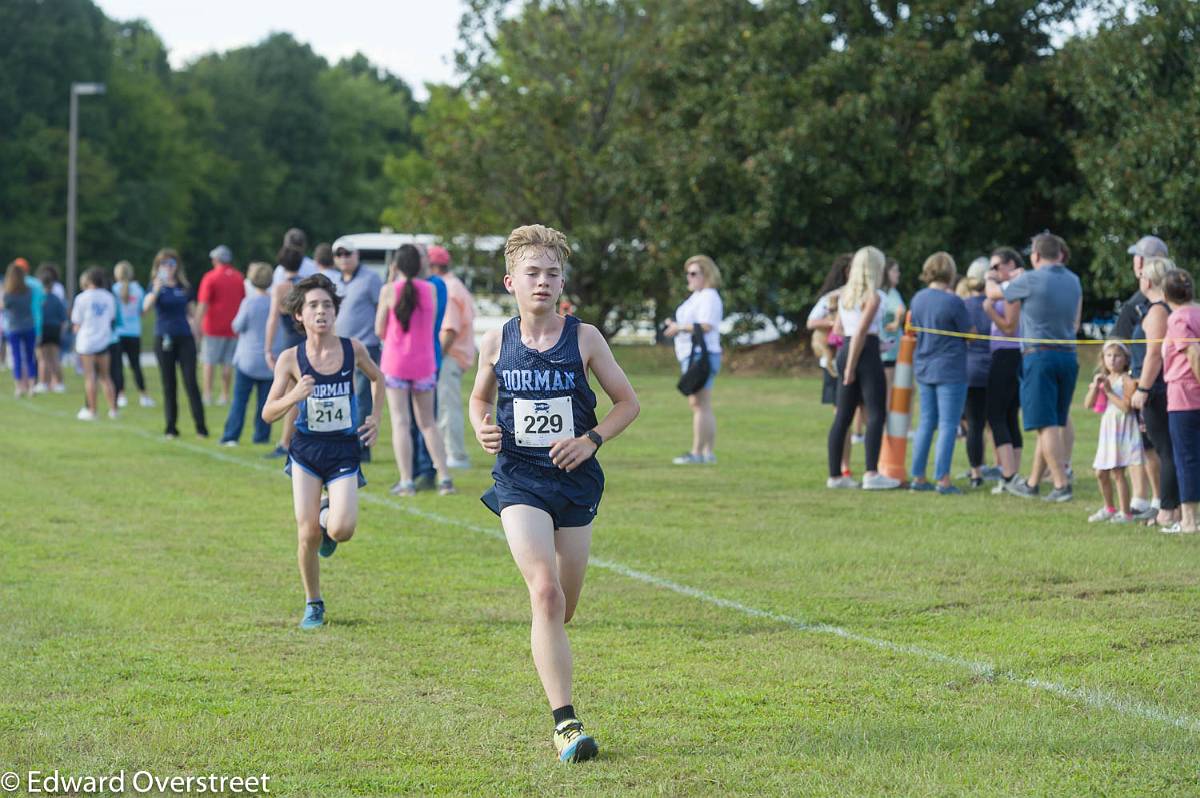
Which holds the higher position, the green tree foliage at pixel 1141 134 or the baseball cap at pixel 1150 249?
the green tree foliage at pixel 1141 134

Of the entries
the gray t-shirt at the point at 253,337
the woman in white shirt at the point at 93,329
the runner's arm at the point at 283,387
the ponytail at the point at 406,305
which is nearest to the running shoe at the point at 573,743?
the runner's arm at the point at 283,387

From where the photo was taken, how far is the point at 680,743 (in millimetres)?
5777

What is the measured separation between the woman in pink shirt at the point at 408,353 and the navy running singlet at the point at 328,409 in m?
4.40

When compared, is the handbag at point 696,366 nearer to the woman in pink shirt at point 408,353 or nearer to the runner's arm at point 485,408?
the woman in pink shirt at point 408,353

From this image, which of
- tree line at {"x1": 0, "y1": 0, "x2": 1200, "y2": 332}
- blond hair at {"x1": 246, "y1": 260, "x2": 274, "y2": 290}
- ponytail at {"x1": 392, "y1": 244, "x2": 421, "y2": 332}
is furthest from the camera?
tree line at {"x1": 0, "y1": 0, "x2": 1200, "y2": 332}

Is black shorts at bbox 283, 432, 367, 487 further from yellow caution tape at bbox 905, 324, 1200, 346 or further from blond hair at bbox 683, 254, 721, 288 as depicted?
blond hair at bbox 683, 254, 721, 288

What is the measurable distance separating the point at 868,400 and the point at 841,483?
2.65 ft

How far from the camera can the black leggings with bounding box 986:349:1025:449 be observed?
44.4ft

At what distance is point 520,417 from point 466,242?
3329 cm

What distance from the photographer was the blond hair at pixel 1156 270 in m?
10.9

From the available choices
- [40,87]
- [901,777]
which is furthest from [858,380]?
[40,87]

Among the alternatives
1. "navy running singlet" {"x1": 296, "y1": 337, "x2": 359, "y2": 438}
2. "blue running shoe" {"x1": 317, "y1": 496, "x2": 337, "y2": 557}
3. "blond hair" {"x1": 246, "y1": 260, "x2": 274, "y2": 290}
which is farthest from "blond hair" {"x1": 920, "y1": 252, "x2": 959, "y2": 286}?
"blond hair" {"x1": 246, "y1": 260, "x2": 274, "y2": 290}

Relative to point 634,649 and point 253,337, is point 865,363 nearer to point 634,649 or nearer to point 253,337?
point 634,649

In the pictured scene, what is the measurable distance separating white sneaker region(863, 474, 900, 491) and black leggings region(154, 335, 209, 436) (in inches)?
317
